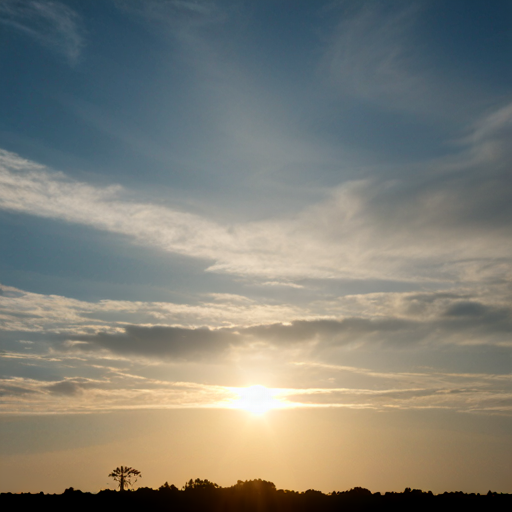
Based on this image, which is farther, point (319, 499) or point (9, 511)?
point (319, 499)

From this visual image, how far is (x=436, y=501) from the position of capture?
57.3m

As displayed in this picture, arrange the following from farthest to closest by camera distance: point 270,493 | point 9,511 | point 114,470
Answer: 1. point 114,470
2. point 270,493
3. point 9,511

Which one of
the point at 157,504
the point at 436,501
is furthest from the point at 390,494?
the point at 157,504

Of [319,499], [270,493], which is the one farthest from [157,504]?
[319,499]

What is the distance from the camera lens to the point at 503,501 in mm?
56906

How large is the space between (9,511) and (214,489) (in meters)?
21.4

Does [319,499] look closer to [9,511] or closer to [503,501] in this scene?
[503,501]

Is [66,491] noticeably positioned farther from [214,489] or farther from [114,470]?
[114,470]

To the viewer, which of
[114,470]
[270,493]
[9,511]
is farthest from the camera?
[114,470]

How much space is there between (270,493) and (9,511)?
2744 cm

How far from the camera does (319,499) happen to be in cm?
5941

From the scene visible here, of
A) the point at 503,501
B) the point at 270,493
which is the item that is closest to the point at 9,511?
the point at 270,493

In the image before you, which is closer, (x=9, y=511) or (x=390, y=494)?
(x=9, y=511)

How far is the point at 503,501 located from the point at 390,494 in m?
11.8
